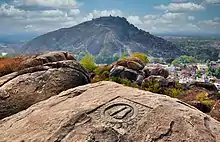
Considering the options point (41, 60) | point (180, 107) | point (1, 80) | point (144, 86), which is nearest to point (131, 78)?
point (144, 86)

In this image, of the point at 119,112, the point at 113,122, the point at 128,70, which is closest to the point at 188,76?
the point at 128,70

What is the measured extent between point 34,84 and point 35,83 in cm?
6

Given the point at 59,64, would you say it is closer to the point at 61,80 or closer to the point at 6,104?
the point at 61,80

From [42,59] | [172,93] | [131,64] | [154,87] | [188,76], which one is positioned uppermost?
[42,59]

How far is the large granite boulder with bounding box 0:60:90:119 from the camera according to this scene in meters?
9.77

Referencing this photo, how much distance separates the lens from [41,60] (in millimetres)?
12898

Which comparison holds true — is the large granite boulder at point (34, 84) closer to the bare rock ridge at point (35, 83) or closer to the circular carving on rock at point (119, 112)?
the bare rock ridge at point (35, 83)

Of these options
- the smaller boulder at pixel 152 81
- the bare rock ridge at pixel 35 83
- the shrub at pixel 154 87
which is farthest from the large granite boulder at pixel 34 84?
the smaller boulder at pixel 152 81

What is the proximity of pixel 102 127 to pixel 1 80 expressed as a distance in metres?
6.04

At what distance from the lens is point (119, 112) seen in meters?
6.65

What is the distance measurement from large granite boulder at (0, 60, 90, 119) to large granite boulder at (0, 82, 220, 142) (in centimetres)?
196

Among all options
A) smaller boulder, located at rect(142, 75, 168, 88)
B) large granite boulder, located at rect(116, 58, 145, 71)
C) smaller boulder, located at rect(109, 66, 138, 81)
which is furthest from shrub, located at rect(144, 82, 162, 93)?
large granite boulder, located at rect(116, 58, 145, 71)

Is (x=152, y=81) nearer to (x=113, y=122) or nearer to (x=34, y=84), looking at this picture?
(x=34, y=84)

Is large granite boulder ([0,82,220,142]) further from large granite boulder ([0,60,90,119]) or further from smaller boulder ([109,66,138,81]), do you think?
smaller boulder ([109,66,138,81])
